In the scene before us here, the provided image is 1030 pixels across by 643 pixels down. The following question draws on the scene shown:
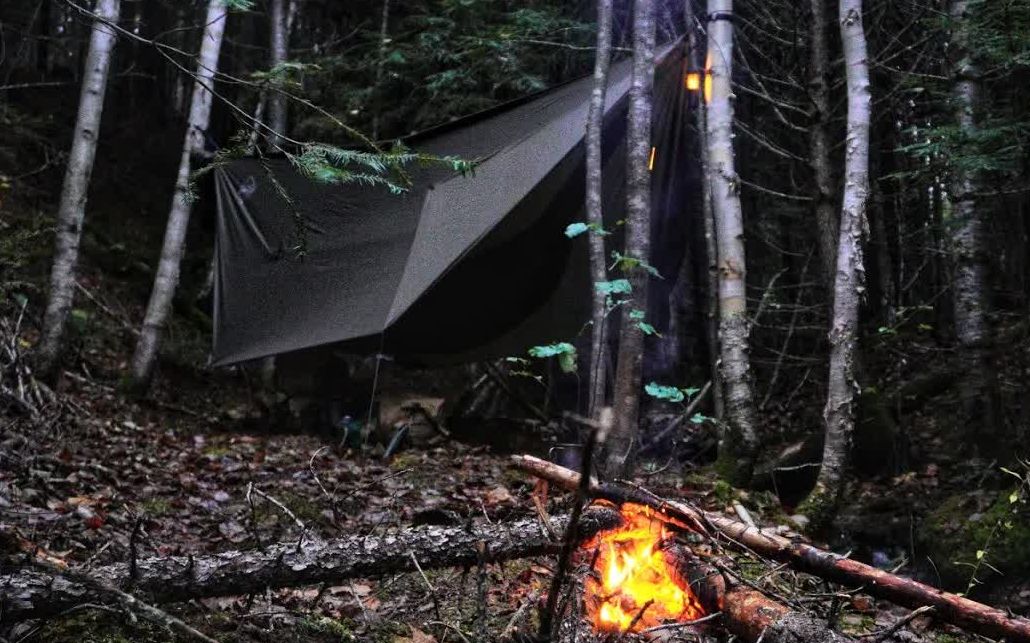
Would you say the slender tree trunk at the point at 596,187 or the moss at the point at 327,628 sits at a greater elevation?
the slender tree trunk at the point at 596,187

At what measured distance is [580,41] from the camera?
7.27 m

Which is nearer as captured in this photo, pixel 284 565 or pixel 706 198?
pixel 284 565

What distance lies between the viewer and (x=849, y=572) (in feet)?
8.37

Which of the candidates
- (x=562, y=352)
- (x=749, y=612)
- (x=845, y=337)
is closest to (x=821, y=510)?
(x=845, y=337)

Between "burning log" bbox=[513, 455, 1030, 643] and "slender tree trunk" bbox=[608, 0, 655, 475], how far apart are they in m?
1.65

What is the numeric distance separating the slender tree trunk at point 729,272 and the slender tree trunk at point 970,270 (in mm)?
1521

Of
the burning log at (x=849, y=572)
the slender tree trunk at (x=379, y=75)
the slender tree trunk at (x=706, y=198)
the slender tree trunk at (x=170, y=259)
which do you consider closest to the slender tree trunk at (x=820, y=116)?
the slender tree trunk at (x=706, y=198)

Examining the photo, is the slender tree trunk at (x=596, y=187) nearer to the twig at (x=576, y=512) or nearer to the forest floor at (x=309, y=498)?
the forest floor at (x=309, y=498)

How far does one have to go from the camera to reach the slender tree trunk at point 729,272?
16.1 ft

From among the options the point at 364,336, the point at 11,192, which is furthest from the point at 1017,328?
the point at 11,192

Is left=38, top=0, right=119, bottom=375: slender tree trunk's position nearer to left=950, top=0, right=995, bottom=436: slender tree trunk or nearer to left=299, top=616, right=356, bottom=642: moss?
left=299, top=616, right=356, bottom=642: moss

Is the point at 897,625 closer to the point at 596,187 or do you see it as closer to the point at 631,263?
the point at 631,263

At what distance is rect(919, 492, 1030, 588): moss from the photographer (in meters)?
3.87

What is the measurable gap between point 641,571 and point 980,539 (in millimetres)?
2384
